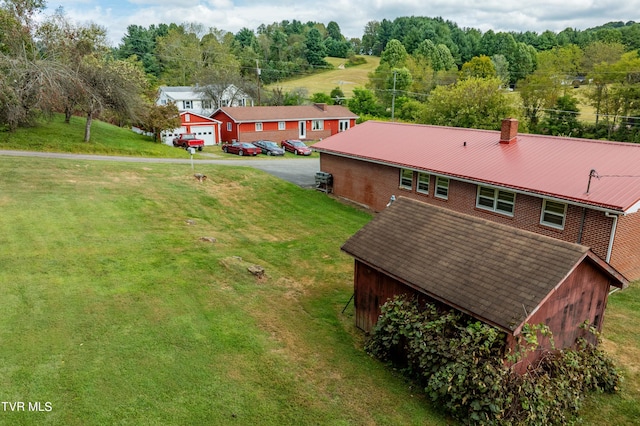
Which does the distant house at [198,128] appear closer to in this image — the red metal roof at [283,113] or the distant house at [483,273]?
the red metal roof at [283,113]

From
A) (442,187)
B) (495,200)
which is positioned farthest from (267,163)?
(495,200)

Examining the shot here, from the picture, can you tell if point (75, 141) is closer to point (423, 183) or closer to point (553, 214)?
point (423, 183)

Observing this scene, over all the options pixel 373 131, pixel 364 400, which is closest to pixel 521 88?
pixel 373 131

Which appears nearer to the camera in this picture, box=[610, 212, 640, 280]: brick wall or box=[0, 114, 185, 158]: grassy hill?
box=[610, 212, 640, 280]: brick wall

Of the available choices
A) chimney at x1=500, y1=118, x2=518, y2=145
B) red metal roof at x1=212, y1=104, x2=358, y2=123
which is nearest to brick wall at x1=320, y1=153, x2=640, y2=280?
chimney at x1=500, y1=118, x2=518, y2=145
